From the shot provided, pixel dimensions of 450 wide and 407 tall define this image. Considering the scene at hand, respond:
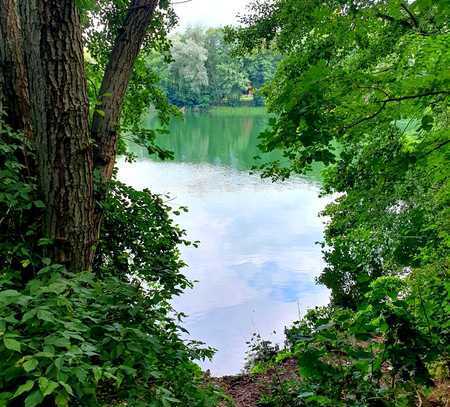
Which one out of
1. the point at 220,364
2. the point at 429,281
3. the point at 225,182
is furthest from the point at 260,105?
the point at 429,281

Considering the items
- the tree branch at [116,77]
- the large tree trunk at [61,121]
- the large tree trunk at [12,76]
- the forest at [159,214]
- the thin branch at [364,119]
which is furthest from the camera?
the tree branch at [116,77]

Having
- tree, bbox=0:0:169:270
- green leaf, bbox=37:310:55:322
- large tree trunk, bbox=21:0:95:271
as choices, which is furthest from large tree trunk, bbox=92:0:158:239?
green leaf, bbox=37:310:55:322

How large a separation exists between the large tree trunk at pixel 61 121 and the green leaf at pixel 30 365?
1.18 meters

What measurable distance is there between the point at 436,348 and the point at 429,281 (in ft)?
3.88

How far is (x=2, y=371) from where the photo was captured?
122 centimetres

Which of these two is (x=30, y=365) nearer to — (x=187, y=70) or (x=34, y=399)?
(x=34, y=399)

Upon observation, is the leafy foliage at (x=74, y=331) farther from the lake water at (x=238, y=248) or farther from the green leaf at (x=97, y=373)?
the lake water at (x=238, y=248)

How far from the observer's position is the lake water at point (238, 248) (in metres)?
7.93

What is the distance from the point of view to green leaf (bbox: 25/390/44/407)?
3.59 ft

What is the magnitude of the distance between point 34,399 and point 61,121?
1.49m

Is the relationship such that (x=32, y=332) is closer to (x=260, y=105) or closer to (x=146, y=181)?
(x=146, y=181)

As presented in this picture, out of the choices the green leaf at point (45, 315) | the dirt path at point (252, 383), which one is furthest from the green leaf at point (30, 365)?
the dirt path at point (252, 383)

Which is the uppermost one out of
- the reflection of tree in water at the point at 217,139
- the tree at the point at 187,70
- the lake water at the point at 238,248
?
the tree at the point at 187,70

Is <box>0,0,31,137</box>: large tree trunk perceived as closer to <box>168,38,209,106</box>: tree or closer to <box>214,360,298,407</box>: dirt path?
<box>214,360,298,407</box>: dirt path
